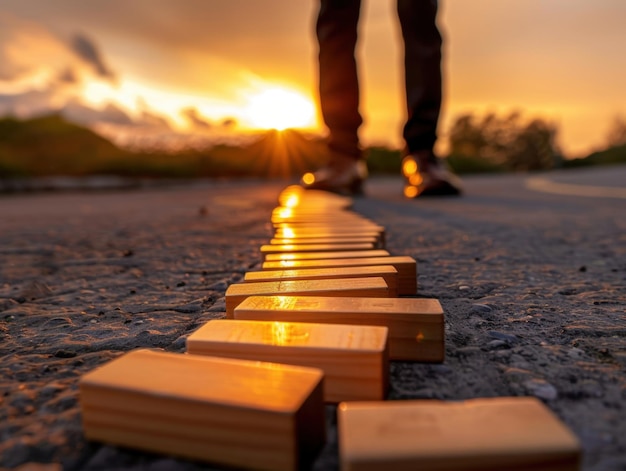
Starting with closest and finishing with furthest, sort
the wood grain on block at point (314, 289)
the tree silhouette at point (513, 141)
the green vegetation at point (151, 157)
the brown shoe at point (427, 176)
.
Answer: the wood grain on block at point (314, 289) → the brown shoe at point (427, 176) → the green vegetation at point (151, 157) → the tree silhouette at point (513, 141)

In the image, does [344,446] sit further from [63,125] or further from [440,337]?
[63,125]

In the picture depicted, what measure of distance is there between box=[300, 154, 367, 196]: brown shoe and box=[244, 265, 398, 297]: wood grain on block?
136 inches

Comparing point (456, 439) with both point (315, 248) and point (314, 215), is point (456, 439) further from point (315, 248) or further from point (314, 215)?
point (314, 215)

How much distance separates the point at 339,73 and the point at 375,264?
3.32 metres

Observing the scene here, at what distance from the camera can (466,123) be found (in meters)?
41.2

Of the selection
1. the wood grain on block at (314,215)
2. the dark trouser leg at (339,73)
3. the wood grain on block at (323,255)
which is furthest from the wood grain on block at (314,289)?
the dark trouser leg at (339,73)

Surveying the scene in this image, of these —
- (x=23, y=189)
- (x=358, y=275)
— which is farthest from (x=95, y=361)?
(x=23, y=189)

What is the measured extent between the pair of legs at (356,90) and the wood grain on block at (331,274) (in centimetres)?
308

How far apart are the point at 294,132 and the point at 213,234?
15.2 m

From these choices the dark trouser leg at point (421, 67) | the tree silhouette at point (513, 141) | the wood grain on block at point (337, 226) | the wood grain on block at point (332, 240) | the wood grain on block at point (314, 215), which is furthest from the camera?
the tree silhouette at point (513, 141)

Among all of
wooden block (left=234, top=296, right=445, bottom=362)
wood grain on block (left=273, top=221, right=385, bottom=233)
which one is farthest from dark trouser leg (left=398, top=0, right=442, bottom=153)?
wooden block (left=234, top=296, right=445, bottom=362)

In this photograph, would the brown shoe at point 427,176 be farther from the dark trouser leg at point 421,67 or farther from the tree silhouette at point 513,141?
the tree silhouette at point 513,141

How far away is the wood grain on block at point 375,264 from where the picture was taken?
1322 mm

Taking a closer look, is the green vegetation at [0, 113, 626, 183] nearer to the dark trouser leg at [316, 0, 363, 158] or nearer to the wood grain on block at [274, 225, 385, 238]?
the dark trouser leg at [316, 0, 363, 158]
